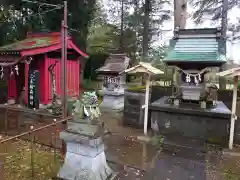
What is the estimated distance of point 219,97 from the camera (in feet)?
38.5

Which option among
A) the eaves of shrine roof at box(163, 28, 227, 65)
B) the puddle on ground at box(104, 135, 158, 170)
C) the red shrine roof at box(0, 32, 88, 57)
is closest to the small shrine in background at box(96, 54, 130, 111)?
the red shrine roof at box(0, 32, 88, 57)

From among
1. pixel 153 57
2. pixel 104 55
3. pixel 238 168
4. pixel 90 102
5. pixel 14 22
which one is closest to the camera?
pixel 90 102

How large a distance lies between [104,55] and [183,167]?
1940cm

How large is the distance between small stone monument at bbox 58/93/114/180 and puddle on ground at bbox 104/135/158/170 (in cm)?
137

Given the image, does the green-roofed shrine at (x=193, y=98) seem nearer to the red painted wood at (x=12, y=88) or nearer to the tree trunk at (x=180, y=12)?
the tree trunk at (x=180, y=12)

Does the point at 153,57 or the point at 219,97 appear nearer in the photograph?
the point at 219,97

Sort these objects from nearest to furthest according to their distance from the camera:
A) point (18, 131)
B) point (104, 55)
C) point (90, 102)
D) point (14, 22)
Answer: point (90, 102)
point (18, 131)
point (14, 22)
point (104, 55)

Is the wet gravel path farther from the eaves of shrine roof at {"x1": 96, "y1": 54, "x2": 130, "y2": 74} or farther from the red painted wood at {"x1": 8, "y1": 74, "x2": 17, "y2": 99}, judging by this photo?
the red painted wood at {"x1": 8, "y1": 74, "x2": 17, "y2": 99}

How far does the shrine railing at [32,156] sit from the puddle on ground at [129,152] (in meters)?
1.58

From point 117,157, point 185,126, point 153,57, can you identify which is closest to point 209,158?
point 185,126

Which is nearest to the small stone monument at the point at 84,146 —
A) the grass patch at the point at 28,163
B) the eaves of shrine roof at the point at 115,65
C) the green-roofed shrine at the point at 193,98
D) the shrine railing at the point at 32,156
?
the shrine railing at the point at 32,156

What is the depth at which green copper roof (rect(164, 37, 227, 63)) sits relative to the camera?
793 cm

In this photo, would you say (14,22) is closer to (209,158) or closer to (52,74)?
(52,74)

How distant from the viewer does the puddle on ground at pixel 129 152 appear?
19.5ft
